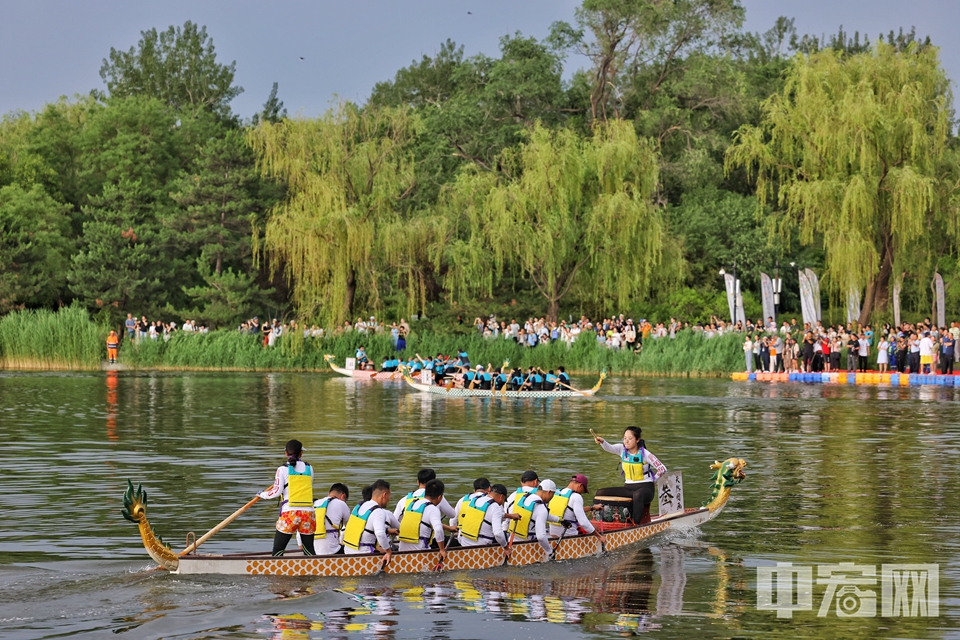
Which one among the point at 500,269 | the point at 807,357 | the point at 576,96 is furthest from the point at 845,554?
the point at 576,96

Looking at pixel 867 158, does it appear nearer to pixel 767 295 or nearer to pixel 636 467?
pixel 767 295

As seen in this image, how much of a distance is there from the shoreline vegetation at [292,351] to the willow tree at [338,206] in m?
2.18

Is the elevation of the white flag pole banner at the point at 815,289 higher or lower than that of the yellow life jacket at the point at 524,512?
higher

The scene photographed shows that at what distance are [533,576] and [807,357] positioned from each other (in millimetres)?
37025

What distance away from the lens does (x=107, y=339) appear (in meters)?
56.0

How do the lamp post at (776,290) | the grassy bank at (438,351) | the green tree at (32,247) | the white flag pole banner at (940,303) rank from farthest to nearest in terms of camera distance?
the green tree at (32,247)
the lamp post at (776,290)
the white flag pole banner at (940,303)
the grassy bank at (438,351)

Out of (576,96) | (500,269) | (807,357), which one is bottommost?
(807,357)

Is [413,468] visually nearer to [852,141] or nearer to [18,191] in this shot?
[852,141]

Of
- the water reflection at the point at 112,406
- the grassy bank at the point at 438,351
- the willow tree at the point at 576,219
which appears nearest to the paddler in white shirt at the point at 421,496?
the water reflection at the point at 112,406

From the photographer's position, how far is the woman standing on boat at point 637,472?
17547 millimetres

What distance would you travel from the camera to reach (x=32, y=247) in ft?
203

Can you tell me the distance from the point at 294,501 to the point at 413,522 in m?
1.49

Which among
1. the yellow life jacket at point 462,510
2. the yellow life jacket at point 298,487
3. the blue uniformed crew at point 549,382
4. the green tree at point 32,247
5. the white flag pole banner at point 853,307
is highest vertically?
the green tree at point 32,247

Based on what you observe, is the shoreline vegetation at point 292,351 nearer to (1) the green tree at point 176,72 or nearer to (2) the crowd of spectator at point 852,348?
(2) the crowd of spectator at point 852,348
